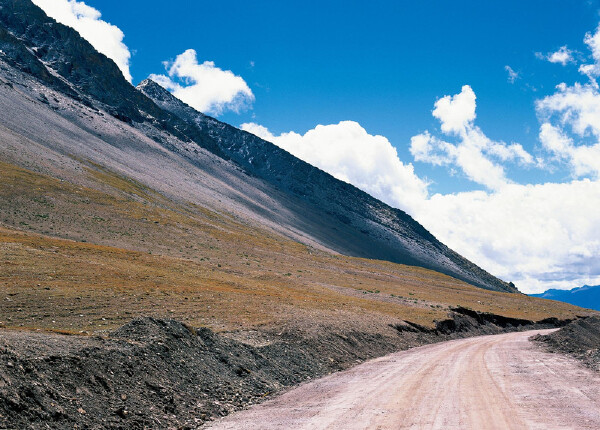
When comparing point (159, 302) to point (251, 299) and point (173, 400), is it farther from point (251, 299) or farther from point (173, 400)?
point (173, 400)

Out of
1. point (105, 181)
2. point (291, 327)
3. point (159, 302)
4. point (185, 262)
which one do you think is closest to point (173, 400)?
point (291, 327)

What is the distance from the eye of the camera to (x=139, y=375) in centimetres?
1496

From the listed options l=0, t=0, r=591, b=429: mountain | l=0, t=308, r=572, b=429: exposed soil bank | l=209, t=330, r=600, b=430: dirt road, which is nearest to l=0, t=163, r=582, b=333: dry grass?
l=0, t=0, r=591, b=429: mountain

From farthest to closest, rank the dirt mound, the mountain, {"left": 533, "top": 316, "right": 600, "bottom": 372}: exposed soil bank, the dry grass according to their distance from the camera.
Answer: the dry grass, {"left": 533, "top": 316, "right": 600, "bottom": 372}: exposed soil bank, the mountain, the dirt mound

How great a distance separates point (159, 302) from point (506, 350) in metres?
27.3

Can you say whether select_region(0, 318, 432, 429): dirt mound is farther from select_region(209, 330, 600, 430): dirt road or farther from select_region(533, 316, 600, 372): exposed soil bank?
select_region(533, 316, 600, 372): exposed soil bank

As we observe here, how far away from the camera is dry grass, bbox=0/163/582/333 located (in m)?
29.4

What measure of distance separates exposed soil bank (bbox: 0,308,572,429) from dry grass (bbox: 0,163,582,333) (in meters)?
6.98

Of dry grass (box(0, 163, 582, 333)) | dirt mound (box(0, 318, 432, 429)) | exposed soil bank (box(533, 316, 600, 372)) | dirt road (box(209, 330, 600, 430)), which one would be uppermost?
exposed soil bank (box(533, 316, 600, 372))

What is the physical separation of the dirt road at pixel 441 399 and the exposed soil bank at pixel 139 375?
58.0 inches

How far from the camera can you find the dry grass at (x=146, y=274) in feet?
96.5

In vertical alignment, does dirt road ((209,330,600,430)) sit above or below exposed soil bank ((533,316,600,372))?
below

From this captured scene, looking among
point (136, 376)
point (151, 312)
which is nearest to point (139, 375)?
point (136, 376)

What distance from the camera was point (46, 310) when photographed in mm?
25922
